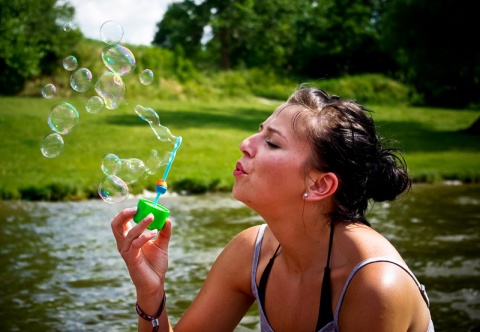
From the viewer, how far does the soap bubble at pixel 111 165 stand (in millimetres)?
3137

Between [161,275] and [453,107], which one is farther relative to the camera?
[453,107]

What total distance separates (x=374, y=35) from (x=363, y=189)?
33.8 m

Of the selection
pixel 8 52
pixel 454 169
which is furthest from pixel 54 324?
pixel 8 52

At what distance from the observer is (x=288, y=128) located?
2.40 m

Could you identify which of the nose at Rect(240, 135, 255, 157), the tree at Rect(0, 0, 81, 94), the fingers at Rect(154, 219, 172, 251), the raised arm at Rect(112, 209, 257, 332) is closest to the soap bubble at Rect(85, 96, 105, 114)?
the raised arm at Rect(112, 209, 257, 332)

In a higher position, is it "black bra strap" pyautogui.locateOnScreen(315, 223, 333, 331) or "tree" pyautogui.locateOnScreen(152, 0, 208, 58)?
"tree" pyautogui.locateOnScreen(152, 0, 208, 58)

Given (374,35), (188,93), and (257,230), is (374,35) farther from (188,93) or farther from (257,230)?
(257,230)

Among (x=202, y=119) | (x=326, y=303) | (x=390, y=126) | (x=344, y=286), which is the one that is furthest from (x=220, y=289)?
(x=390, y=126)

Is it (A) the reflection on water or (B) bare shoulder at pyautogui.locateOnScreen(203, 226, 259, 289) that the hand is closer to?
(B) bare shoulder at pyautogui.locateOnScreen(203, 226, 259, 289)

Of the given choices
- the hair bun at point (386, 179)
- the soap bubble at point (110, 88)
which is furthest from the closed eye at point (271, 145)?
the soap bubble at point (110, 88)

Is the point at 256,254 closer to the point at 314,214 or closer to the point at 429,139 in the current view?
the point at 314,214

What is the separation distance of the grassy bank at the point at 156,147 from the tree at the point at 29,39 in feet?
7.47

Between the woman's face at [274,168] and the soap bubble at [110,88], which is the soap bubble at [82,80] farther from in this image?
the woman's face at [274,168]

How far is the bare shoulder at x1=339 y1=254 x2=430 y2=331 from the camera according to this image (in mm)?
2139
